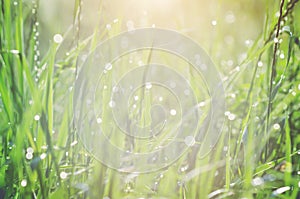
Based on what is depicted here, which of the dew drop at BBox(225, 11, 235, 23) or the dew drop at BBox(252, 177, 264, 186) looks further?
the dew drop at BBox(225, 11, 235, 23)

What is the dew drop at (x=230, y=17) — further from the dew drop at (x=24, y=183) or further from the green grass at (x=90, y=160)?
the dew drop at (x=24, y=183)

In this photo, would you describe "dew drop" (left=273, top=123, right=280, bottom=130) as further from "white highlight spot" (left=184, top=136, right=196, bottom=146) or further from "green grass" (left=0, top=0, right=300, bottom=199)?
"white highlight spot" (left=184, top=136, right=196, bottom=146)

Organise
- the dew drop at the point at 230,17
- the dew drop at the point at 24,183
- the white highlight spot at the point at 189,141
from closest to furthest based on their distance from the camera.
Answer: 1. the dew drop at the point at 24,183
2. the white highlight spot at the point at 189,141
3. the dew drop at the point at 230,17

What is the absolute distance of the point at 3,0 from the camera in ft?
3.14

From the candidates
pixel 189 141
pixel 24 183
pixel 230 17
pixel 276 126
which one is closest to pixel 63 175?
pixel 24 183

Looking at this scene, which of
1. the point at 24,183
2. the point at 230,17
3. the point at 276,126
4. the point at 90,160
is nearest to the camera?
the point at 24,183

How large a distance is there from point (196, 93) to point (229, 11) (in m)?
1.14

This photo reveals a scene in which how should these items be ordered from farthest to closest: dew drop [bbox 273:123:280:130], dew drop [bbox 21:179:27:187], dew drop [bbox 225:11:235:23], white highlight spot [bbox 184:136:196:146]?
dew drop [bbox 225:11:235:23], dew drop [bbox 273:123:280:130], white highlight spot [bbox 184:136:196:146], dew drop [bbox 21:179:27:187]

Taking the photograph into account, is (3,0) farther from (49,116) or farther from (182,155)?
(182,155)

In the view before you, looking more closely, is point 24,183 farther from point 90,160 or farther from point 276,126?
point 276,126

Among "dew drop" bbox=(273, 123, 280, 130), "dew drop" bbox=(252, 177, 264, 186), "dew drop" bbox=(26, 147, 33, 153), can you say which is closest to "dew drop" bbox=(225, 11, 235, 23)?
"dew drop" bbox=(273, 123, 280, 130)

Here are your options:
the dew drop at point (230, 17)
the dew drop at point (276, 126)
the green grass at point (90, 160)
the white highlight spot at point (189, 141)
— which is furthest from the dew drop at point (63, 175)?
the dew drop at point (230, 17)

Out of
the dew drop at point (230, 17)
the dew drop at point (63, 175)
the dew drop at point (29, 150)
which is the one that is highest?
the dew drop at point (230, 17)

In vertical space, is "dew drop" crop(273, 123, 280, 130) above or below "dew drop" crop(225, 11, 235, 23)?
below
